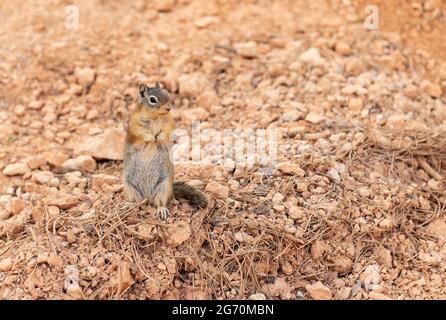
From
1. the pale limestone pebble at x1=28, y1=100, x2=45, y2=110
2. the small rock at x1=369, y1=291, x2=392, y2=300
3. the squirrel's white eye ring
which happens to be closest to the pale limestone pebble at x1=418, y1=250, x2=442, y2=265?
the small rock at x1=369, y1=291, x2=392, y2=300

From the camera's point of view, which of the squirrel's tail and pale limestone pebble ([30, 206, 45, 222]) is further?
pale limestone pebble ([30, 206, 45, 222])

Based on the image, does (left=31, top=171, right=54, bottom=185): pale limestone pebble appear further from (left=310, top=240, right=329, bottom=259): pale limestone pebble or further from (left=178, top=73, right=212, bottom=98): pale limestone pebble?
(left=310, top=240, right=329, bottom=259): pale limestone pebble

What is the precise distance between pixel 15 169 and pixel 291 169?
2.44 metres

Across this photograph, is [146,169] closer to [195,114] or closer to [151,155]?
[151,155]

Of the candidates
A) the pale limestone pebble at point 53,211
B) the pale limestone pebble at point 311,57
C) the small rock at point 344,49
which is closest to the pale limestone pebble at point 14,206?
the pale limestone pebble at point 53,211

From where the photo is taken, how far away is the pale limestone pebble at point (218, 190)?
5055mm

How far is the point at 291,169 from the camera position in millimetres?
5285

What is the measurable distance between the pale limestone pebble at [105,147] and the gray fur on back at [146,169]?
1.02m

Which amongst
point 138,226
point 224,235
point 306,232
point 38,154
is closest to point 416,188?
point 306,232

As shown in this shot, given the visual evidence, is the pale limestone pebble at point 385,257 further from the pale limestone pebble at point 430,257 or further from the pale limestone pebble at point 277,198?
the pale limestone pebble at point 277,198

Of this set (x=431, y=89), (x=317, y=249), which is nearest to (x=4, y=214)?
(x=317, y=249)

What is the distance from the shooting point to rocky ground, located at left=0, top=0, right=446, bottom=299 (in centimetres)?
462

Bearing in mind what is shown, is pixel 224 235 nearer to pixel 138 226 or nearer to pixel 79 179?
pixel 138 226

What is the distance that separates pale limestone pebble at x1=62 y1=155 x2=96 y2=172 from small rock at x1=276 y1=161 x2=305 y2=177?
171 cm
